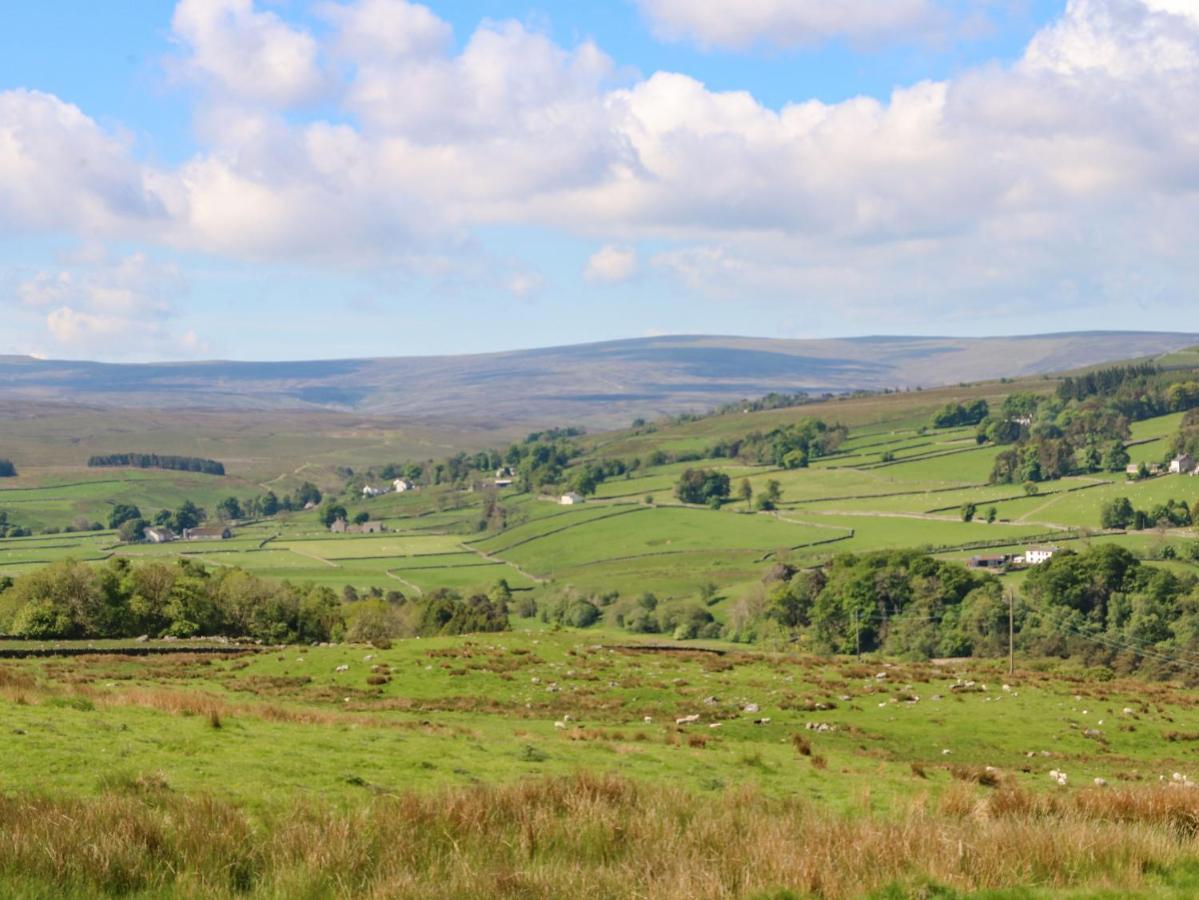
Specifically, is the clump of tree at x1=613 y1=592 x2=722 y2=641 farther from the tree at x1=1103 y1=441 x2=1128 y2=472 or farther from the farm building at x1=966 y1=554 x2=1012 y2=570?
the tree at x1=1103 y1=441 x2=1128 y2=472

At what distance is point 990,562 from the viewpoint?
12762 centimetres

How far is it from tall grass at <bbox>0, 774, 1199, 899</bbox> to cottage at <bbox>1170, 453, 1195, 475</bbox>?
17101cm

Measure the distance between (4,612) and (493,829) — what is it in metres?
51.7

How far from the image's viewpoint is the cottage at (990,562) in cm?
12594

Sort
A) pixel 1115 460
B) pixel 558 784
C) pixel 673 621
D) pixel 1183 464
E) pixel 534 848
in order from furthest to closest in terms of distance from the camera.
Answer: pixel 1115 460 < pixel 1183 464 < pixel 673 621 < pixel 558 784 < pixel 534 848

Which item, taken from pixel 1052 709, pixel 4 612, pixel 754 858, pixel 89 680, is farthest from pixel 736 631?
pixel 754 858

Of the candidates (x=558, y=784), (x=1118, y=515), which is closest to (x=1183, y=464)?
(x=1118, y=515)

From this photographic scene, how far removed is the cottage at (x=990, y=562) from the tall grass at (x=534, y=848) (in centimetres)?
11467

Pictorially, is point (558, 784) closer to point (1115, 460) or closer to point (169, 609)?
point (169, 609)

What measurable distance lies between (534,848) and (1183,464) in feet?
584

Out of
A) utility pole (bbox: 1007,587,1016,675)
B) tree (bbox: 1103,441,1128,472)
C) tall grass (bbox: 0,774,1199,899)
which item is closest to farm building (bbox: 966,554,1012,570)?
utility pole (bbox: 1007,587,1016,675)

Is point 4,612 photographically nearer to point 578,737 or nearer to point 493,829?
point 578,737

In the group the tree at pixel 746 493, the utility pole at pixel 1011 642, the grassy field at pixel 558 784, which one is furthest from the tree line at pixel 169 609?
the tree at pixel 746 493

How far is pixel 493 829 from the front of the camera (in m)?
14.2
